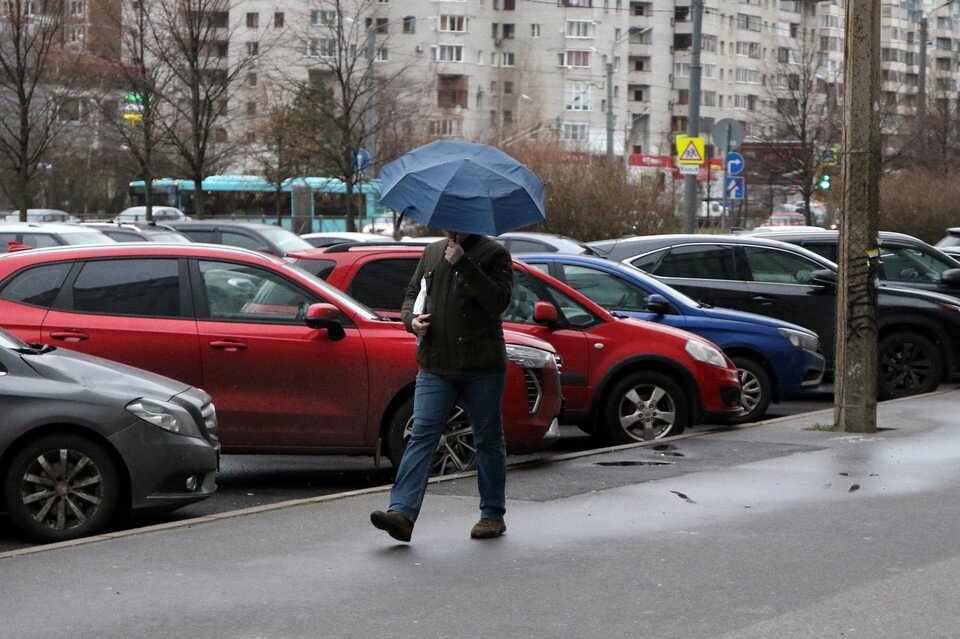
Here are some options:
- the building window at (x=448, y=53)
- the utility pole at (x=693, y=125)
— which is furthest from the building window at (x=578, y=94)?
the utility pole at (x=693, y=125)

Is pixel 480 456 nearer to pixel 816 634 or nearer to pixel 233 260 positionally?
pixel 816 634

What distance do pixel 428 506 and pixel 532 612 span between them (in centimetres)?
238

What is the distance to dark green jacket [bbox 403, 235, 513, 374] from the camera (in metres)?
7.07

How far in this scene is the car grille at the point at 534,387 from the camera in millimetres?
9852

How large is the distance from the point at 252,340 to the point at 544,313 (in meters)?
2.47

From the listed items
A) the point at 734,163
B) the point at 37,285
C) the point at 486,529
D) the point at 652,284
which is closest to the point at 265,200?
the point at 734,163

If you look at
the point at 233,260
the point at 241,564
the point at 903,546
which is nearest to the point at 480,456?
the point at 241,564

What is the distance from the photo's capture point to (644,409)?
11.7 meters

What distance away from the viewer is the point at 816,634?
18.6ft

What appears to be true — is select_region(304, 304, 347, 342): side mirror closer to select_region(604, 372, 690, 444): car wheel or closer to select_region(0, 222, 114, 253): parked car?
select_region(604, 372, 690, 444): car wheel

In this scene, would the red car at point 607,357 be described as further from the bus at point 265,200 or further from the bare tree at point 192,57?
the bus at point 265,200

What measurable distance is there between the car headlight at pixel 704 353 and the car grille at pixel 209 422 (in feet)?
14.5

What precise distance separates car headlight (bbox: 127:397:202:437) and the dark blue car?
5623 mm

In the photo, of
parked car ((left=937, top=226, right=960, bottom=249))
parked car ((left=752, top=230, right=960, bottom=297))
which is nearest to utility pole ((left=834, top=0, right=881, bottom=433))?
parked car ((left=752, top=230, right=960, bottom=297))
